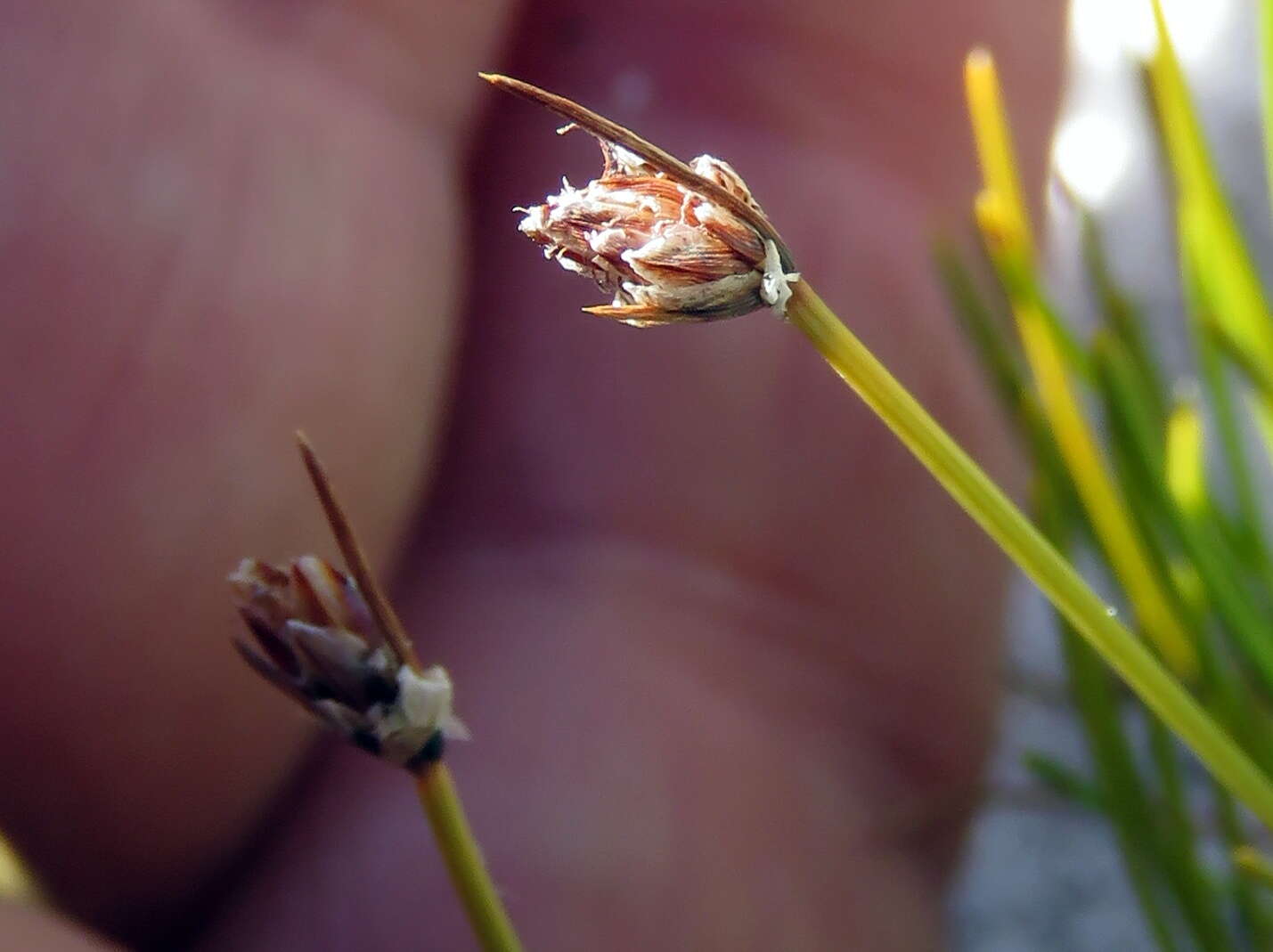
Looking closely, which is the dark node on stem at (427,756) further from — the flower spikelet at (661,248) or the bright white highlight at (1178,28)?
the bright white highlight at (1178,28)

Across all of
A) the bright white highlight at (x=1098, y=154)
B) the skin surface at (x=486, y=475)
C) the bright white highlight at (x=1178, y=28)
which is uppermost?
the bright white highlight at (x=1178, y=28)

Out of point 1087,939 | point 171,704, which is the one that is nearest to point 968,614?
point 1087,939

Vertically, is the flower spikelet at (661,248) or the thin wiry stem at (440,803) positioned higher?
the flower spikelet at (661,248)

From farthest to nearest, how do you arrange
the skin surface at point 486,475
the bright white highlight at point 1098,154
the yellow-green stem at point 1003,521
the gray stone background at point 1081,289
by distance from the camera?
the bright white highlight at point 1098,154 → the gray stone background at point 1081,289 → the skin surface at point 486,475 → the yellow-green stem at point 1003,521

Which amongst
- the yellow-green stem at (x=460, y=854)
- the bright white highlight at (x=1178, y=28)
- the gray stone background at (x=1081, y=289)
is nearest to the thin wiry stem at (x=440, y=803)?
the yellow-green stem at (x=460, y=854)

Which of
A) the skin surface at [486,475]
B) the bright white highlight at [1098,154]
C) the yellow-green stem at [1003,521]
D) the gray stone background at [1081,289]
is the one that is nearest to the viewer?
the yellow-green stem at [1003,521]

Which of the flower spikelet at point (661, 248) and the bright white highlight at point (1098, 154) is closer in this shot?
the flower spikelet at point (661, 248)

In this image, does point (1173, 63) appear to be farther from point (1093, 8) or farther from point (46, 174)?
point (1093, 8)

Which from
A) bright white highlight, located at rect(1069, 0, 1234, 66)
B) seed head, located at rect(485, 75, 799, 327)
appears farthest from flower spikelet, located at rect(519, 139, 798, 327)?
bright white highlight, located at rect(1069, 0, 1234, 66)
